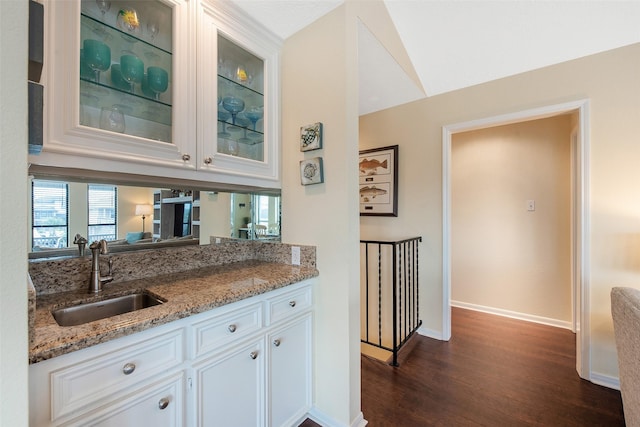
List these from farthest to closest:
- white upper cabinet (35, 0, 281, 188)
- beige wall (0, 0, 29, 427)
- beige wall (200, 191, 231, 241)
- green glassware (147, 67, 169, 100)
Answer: beige wall (200, 191, 231, 241) < green glassware (147, 67, 169, 100) < white upper cabinet (35, 0, 281, 188) < beige wall (0, 0, 29, 427)

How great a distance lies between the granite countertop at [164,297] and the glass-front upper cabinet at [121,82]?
57cm

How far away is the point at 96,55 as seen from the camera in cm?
110

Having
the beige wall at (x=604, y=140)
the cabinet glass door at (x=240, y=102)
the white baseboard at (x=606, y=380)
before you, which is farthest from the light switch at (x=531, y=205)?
the cabinet glass door at (x=240, y=102)

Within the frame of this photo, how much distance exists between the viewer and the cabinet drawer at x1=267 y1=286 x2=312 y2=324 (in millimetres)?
1364

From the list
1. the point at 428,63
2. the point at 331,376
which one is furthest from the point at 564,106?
the point at 331,376

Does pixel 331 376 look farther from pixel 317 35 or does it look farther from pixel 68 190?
pixel 317 35

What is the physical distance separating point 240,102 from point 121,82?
1.97 ft

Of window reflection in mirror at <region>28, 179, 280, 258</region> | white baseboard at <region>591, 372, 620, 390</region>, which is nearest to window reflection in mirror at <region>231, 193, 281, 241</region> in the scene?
window reflection in mirror at <region>28, 179, 280, 258</region>

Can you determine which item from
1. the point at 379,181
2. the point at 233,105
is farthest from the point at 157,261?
the point at 379,181

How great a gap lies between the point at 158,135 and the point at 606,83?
295 cm

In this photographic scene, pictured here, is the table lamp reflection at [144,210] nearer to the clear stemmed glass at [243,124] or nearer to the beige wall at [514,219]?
the clear stemmed glass at [243,124]

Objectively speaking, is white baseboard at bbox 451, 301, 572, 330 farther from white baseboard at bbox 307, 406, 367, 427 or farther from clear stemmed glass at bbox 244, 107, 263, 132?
Result: clear stemmed glass at bbox 244, 107, 263, 132

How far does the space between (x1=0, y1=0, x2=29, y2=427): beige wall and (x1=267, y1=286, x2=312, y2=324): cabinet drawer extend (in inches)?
35.2

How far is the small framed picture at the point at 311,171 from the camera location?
1559 mm
